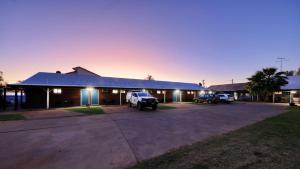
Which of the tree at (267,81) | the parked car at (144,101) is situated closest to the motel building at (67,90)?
the parked car at (144,101)

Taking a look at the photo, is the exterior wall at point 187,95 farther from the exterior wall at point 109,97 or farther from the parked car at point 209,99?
the exterior wall at point 109,97

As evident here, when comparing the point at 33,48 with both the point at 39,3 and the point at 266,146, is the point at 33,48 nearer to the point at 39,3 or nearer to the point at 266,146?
the point at 39,3

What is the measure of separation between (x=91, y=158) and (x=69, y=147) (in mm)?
1581

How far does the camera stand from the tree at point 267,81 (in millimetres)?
36062

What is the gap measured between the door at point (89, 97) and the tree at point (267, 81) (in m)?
32.1

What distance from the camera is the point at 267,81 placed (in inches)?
1449

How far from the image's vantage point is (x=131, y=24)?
18844 millimetres

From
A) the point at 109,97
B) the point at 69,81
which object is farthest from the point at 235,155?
the point at 109,97

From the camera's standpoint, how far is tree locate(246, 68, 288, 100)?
3606 cm

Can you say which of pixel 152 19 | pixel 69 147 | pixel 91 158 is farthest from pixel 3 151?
pixel 152 19

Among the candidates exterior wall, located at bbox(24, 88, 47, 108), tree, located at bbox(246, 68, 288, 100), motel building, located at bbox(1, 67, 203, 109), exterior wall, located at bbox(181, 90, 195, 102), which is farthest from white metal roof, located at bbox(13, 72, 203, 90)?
tree, located at bbox(246, 68, 288, 100)

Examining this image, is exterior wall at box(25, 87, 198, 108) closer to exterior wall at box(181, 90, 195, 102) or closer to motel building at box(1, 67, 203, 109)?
motel building at box(1, 67, 203, 109)

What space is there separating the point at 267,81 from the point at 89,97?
34622 millimetres

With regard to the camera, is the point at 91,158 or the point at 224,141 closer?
the point at 91,158
